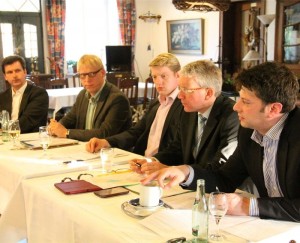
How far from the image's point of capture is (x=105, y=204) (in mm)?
1659

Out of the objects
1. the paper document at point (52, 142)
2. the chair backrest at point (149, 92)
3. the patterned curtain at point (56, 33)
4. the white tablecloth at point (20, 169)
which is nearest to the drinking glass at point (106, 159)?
the white tablecloth at point (20, 169)

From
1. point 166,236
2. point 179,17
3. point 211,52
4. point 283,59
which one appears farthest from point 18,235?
point 179,17

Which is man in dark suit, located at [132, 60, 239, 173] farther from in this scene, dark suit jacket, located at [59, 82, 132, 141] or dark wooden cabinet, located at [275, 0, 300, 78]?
dark wooden cabinet, located at [275, 0, 300, 78]

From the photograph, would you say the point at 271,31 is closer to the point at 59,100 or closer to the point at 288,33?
the point at 288,33

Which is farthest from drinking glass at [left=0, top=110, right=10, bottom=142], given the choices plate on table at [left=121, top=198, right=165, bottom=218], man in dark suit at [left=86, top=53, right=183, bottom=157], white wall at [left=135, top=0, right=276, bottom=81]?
white wall at [left=135, top=0, right=276, bottom=81]

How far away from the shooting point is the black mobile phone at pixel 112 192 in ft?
5.74

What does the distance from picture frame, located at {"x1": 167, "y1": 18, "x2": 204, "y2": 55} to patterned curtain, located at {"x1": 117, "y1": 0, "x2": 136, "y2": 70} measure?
0.88 meters

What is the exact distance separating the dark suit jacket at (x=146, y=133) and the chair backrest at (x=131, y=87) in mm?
3262

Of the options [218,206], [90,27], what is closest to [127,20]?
[90,27]

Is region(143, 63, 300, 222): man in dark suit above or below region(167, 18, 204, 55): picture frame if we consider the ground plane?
below

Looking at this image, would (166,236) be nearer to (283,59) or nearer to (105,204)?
(105,204)

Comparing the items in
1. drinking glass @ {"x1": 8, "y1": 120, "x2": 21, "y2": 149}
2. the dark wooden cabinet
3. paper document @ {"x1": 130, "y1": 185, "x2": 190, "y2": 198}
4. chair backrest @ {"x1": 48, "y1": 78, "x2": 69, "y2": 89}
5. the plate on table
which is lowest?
paper document @ {"x1": 130, "y1": 185, "x2": 190, "y2": 198}

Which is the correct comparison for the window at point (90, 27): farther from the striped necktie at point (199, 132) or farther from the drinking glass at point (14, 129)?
the striped necktie at point (199, 132)

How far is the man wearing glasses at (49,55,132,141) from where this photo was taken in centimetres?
309
